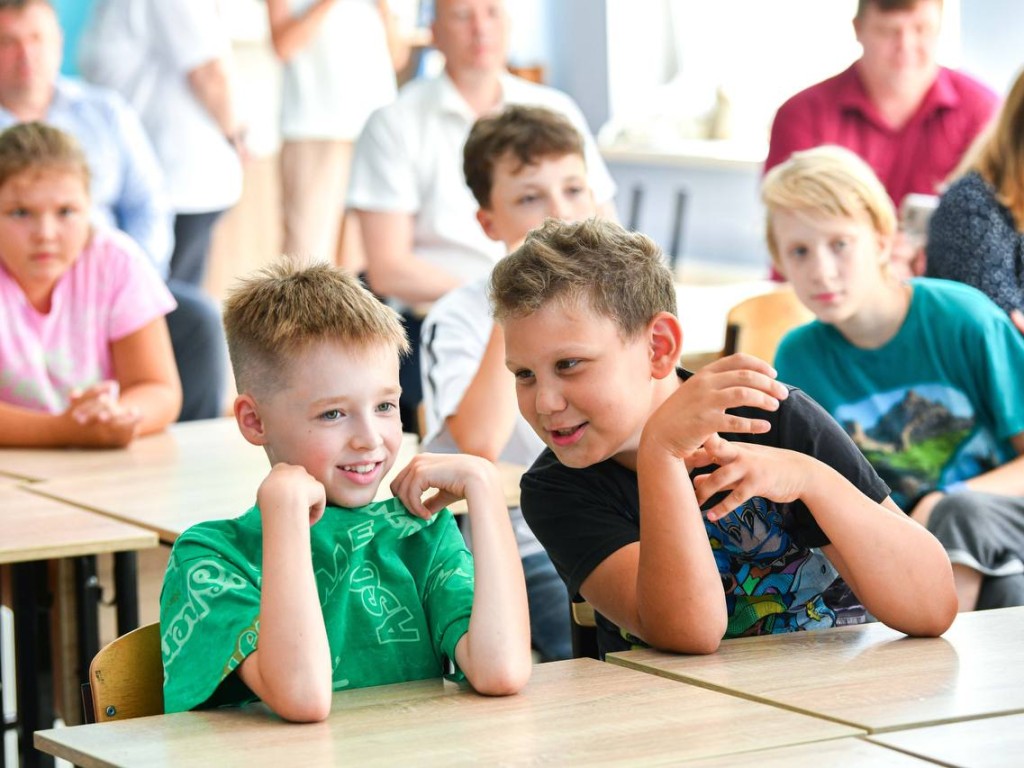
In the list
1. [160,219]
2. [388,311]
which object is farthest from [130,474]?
[160,219]

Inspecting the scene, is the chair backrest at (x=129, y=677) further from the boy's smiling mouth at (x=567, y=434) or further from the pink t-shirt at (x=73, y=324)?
the pink t-shirt at (x=73, y=324)

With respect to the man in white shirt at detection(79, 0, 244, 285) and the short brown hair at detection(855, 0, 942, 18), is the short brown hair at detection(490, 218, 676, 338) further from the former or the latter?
the man in white shirt at detection(79, 0, 244, 285)

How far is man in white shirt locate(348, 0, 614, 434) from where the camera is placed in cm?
394

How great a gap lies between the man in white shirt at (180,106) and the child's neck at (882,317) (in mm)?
3056

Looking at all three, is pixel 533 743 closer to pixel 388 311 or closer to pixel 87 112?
pixel 388 311

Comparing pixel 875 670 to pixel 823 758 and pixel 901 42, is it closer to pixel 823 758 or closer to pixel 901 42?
pixel 823 758

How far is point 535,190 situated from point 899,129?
5.07 ft

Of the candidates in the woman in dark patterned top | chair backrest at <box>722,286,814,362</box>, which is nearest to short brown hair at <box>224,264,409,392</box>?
chair backrest at <box>722,286,814,362</box>

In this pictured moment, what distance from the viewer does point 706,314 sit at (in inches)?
150

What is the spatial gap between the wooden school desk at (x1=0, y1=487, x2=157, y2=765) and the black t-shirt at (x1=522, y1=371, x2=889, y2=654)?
27.2 inches

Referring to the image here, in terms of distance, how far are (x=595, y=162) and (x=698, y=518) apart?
99.2 inches

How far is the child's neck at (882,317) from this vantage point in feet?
8.82

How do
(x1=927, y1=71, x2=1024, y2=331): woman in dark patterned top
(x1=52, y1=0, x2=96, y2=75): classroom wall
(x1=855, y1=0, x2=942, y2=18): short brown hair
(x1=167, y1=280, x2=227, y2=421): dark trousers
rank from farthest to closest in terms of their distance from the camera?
(x1=52, y1=0, x2=96, y2=75): classroom wall, (x1=855, y1=0, x2=942, y2=18): short brown hair, (x1=167, y1=280, x2=227, y2=421): dark trousers, (x1=927, y1=71, x2=1024, y2=331): woman in dark patterned top

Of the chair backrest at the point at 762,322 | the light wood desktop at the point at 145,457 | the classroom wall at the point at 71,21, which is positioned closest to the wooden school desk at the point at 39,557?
the light wood desktop at the point at 145,457
